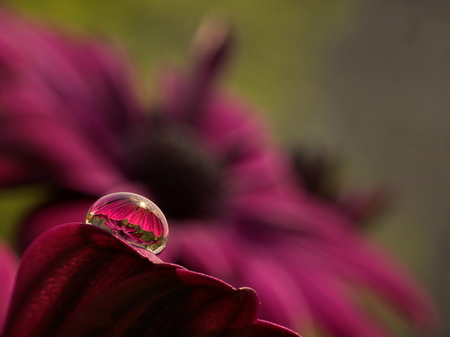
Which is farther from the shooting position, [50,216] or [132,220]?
[50,216]

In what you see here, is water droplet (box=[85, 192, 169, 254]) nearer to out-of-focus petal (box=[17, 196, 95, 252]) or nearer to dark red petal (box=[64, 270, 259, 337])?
dark red petal (box=[64, 270, 259, 337])

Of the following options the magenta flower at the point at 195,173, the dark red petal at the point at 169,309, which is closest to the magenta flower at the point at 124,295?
the dark red petal at the point at 169,309

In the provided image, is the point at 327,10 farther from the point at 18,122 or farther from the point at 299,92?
the point at 18,122

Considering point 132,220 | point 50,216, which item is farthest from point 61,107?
point 132,220

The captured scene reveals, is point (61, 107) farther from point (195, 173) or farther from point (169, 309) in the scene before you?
point (169, 309)

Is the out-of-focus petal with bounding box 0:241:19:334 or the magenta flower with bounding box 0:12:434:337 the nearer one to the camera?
the out-of-focus petal with bounding box 0:241:19:334

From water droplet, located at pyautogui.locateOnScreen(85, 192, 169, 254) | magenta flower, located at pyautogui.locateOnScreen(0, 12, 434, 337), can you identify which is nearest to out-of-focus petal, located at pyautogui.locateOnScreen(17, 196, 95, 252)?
magenta flower, located at pyautogui.locateOnScreen(0, 12, 434, 337)

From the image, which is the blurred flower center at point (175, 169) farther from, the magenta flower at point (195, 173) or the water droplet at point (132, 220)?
the water droplet at point (132, 220)

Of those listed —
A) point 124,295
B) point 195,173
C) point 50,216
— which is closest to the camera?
point 124,295
